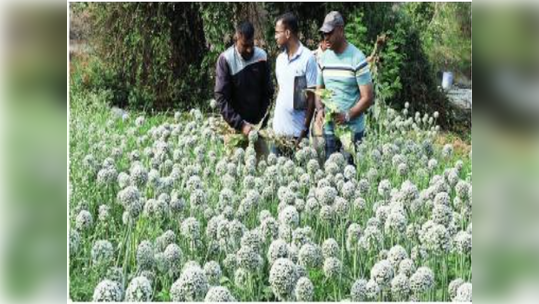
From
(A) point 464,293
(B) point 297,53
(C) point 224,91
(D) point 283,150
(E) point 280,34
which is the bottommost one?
(A) point 464,293

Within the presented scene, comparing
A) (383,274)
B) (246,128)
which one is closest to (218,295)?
(383,274)

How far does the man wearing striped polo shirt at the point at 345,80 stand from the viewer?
15.4 feet

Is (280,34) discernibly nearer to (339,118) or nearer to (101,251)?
(339,118)

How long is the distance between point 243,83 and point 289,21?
45cm

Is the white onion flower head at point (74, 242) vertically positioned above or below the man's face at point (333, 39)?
below

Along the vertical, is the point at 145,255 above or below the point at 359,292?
above

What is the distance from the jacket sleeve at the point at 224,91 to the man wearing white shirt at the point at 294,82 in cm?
26

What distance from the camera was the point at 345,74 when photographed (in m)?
4.70

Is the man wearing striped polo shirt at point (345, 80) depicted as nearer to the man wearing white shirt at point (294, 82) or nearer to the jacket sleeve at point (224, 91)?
the man wearing white shirt at point (294, 82)

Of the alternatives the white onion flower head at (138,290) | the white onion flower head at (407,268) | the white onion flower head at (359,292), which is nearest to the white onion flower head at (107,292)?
the white onion flower head at (138,290)

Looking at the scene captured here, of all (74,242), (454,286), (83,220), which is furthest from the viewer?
(83,220)

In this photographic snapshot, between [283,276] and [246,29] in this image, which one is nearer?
[283,276]

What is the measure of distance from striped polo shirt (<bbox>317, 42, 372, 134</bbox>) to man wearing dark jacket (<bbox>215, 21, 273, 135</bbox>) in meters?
0.34
